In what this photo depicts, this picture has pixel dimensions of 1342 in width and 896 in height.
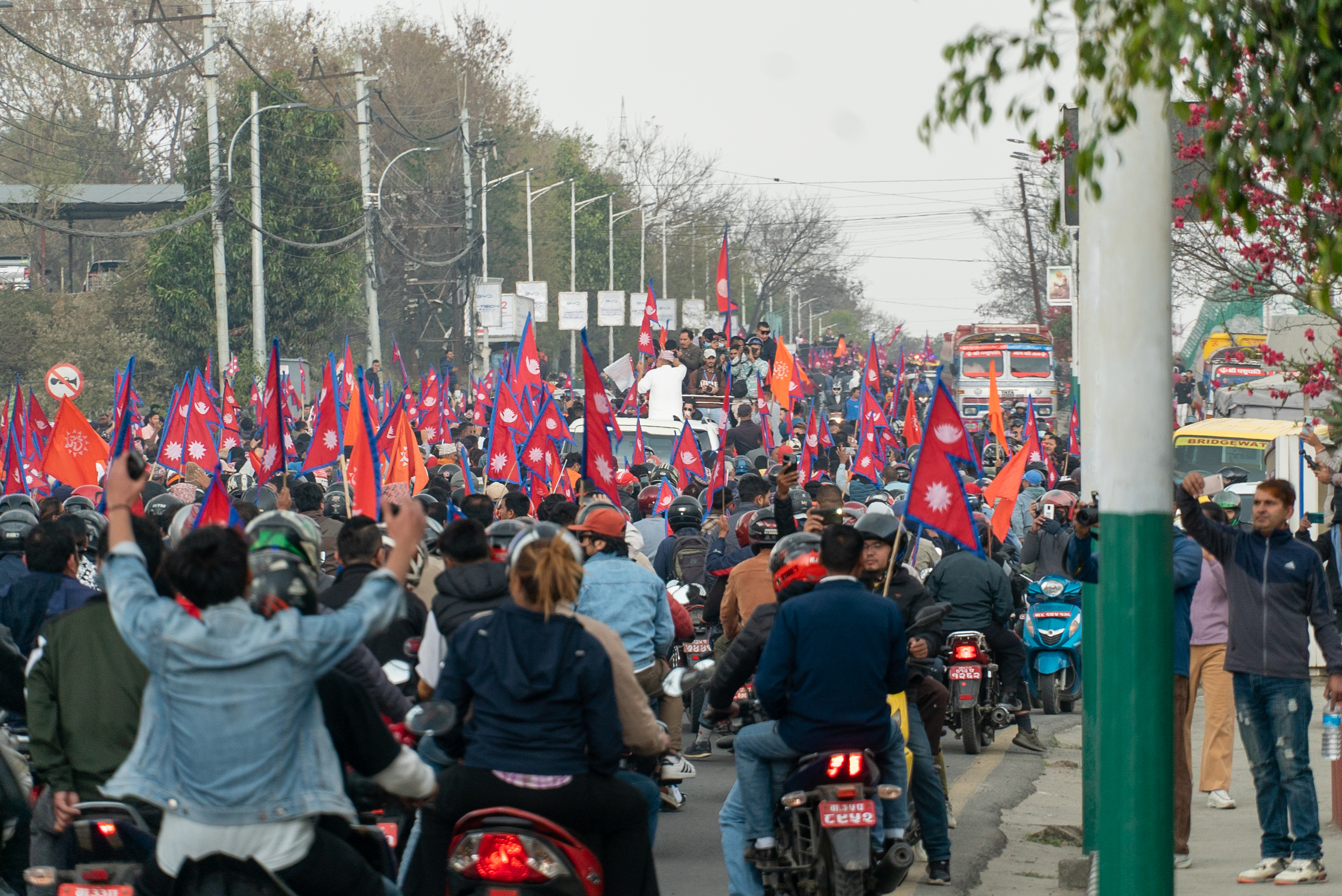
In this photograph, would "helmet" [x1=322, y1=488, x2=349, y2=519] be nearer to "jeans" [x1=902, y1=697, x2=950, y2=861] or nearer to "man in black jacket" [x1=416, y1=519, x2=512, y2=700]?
"jeans" [x1=902, y1=697, x2=950, y2=861]

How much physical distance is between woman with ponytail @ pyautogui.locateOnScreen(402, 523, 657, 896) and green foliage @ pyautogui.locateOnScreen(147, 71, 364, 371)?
125 feet

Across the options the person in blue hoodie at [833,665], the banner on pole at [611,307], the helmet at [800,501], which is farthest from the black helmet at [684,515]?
the banner on pole at [611,307]

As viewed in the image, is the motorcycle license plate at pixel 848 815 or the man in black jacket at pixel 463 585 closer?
the motorcycle license plate at pixel 848 815

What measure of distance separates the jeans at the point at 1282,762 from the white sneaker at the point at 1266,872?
27 mm

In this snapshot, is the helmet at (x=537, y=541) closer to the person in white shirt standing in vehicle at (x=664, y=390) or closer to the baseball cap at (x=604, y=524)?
the baseball cap at (x=604, y=524)

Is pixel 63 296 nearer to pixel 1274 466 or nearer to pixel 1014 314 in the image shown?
pixel 1274 466

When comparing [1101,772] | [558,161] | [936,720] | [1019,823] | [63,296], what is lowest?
[1019,823]

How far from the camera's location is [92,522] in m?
9.85

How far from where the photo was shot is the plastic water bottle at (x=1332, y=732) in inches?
318

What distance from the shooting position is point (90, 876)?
5016mm

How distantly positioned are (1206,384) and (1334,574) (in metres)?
37.6

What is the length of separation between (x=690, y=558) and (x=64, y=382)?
36.1 ft

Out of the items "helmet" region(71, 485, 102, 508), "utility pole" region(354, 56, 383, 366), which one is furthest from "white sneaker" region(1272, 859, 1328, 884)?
"utility pole" region(354, 56, 383, 366)

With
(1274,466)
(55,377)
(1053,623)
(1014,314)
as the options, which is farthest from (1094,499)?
(1014,314)
